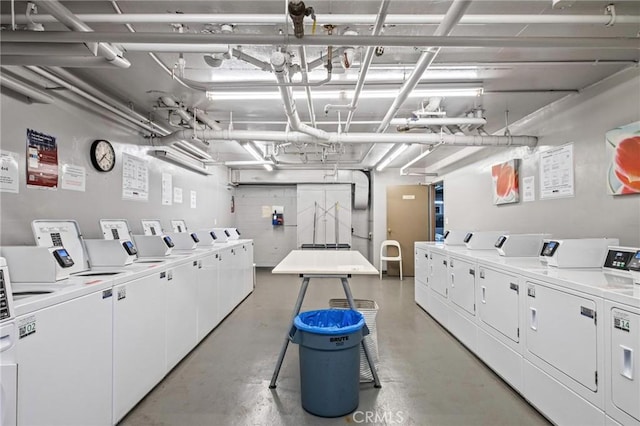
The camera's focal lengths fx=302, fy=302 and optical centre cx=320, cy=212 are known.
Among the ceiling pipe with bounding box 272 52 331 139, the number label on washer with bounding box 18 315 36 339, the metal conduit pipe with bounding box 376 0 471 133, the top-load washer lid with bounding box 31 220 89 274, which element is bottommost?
the number label on washer with bounding box 18 315 36 339

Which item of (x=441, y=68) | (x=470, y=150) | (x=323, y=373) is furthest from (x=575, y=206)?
(x=323, y=373)

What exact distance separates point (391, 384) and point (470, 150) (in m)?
3.86

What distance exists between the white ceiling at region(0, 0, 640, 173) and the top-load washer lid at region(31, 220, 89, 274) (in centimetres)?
108

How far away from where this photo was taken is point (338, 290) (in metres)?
5.39

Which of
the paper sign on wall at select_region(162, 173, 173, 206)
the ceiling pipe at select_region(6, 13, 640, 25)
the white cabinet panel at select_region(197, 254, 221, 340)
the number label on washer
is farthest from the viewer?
the paper sign on wall at select_region(162, 173, 173, 206)

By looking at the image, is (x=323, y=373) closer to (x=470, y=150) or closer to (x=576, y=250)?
(x=576, y=250)

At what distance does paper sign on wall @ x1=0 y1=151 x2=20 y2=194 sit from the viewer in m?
2.00

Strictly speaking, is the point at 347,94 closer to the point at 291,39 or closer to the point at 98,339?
the point at 291,39

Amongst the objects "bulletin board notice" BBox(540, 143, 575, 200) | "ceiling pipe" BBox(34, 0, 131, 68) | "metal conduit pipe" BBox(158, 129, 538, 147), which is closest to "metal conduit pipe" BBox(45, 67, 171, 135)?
"metal conduit pipe" BBox(158, 129, 538, 147)

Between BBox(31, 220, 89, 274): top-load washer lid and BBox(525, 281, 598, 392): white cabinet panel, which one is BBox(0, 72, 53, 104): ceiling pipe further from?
BBox(525, 281, 598, 392): white cabinet panel

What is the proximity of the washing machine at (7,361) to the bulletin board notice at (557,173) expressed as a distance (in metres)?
4.08

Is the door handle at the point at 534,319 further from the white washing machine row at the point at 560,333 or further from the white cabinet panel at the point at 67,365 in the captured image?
the white cabinet panel at the point at 67,365

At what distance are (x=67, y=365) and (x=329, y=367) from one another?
1409mm

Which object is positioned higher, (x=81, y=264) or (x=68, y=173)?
(x=68, y=173)
